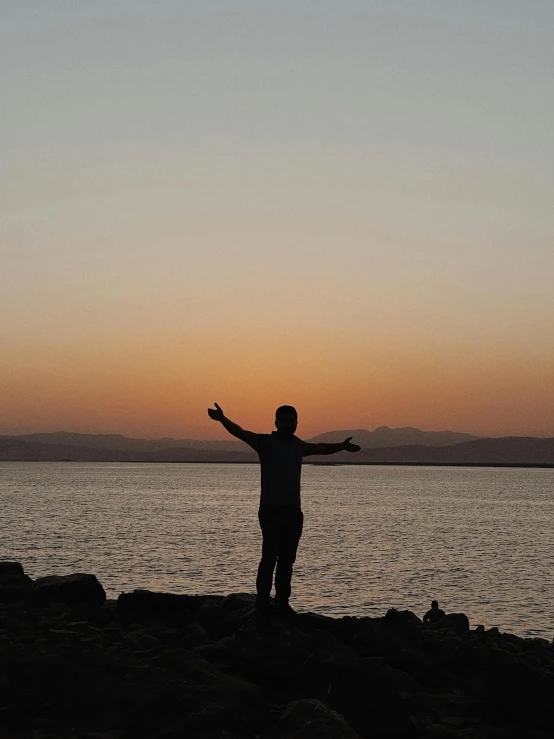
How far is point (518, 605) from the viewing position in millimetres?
35094

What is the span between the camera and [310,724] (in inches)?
312

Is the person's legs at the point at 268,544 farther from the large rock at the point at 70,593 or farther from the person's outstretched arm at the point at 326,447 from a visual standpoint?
the large rock at the point at 70,593

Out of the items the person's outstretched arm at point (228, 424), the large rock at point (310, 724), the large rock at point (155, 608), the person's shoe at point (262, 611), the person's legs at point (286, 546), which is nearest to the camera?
the large rock at point (310, 724)

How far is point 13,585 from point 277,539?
738 centimetres

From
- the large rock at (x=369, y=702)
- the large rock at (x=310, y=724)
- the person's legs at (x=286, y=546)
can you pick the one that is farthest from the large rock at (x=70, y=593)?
the large rock at (x=310, y=724)

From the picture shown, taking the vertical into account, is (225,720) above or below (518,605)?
above

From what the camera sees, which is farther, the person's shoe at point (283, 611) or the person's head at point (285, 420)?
the person's shoe at point (283, 611)

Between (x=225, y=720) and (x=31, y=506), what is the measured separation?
315ft

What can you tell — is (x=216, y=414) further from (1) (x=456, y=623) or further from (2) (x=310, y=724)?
(1) (x=456, y=623)

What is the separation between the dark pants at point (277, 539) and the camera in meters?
10.7

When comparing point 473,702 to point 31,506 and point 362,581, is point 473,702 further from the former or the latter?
point 31,506

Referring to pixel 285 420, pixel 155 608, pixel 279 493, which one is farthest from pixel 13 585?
pixel 285 420

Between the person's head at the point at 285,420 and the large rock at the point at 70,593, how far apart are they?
19.2 ft

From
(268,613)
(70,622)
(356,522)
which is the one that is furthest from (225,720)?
(356,522)
